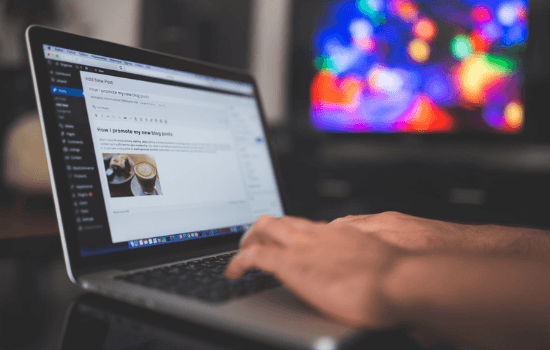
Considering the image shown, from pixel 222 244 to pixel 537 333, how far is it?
45 cm

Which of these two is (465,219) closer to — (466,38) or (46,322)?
(466,38)

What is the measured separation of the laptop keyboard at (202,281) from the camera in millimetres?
398

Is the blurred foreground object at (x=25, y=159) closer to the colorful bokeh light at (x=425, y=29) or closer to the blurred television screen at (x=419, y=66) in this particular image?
the blurred television screen at (x=419, y=66)

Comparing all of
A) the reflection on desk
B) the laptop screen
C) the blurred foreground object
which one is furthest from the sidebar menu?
the blurred foreground object

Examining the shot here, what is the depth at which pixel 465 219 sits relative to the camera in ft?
5.92

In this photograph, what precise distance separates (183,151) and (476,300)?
1.53 feet

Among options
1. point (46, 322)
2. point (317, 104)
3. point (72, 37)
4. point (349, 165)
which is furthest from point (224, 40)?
point (46, 322)

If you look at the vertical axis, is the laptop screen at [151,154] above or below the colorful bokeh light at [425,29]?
below

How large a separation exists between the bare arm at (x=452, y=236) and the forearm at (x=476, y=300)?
0.62ft

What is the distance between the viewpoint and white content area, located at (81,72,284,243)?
0.56 meters

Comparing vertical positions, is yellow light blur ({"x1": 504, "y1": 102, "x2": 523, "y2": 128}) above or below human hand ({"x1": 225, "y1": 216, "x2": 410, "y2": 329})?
above

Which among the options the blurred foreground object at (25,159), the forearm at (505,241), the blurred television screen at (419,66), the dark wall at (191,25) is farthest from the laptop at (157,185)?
the dark wall at (191,25)

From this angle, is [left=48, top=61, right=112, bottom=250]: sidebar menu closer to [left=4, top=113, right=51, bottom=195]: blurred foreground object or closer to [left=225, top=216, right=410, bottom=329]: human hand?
[left=225, top=216, right=410, bottom=329]: human hand

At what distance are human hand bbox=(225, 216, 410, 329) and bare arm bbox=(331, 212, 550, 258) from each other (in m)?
0.18
